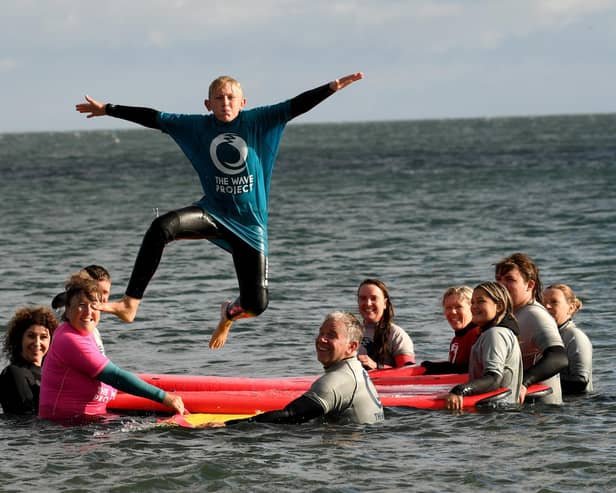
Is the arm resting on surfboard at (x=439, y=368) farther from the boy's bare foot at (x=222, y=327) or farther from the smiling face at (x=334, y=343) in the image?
the smiling face at (x=334, y=343)

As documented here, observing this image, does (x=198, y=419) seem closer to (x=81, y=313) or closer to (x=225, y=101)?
(x=81, y=313)

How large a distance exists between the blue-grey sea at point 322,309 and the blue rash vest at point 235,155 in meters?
1.83

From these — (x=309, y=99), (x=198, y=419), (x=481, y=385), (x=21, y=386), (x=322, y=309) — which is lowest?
(x=198, y=419)

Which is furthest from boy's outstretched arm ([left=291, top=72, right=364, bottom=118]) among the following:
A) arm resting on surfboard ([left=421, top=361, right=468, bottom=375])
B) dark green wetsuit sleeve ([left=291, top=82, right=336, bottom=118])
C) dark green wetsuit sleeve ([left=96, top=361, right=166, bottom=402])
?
arm resting on surfboard ([left=421, top=361, right=468, bottom=375])

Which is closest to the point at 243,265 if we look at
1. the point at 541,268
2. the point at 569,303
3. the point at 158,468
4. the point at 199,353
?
the point at 158,468

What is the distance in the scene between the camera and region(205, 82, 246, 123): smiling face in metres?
10.4

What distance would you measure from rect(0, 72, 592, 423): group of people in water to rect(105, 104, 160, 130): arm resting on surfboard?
1 centimetres

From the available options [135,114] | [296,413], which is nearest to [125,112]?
[135,114]

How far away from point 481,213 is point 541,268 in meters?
13.0

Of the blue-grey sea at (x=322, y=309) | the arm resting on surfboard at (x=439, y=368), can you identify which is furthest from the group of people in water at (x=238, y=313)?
the arm resting on surfboard at (x=439, y=368)

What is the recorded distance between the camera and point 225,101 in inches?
408

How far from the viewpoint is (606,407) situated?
39.2 feet

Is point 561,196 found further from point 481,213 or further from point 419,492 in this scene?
point 419,492

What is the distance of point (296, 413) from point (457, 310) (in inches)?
95.0
